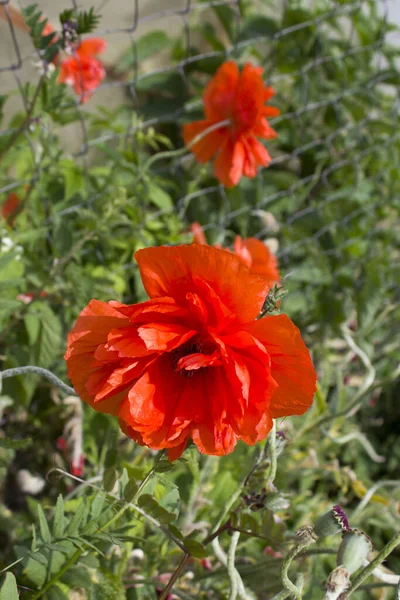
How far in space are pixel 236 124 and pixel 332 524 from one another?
0.66m

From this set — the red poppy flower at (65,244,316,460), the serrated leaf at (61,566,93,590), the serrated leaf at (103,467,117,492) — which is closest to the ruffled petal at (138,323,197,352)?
the red poppy flower at (65,244,316,460)

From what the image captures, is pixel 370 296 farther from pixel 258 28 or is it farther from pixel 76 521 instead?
Result: pixel 76 521

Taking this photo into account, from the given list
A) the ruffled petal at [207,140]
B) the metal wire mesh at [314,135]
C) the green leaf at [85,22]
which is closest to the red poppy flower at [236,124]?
the ruffled petal at [207,140]

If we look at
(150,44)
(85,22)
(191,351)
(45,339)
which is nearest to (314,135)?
(150,44)

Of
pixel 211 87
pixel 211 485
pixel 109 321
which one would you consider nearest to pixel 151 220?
pixel 211 87

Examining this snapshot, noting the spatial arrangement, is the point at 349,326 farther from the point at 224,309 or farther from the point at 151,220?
→ the point at 224,309

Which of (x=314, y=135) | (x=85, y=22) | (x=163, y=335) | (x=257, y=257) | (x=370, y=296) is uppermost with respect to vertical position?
(x=85, y=22)

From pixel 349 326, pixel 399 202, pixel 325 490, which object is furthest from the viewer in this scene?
pixel 399 202

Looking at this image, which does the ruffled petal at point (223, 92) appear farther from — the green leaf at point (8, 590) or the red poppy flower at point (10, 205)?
the green leaf at point (8, 590)

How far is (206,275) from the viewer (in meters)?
0.54

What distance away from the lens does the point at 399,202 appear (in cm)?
184

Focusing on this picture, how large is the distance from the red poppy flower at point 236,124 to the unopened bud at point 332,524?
57 cm

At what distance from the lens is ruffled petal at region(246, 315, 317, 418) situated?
528mm

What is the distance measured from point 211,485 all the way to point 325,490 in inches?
22.8
